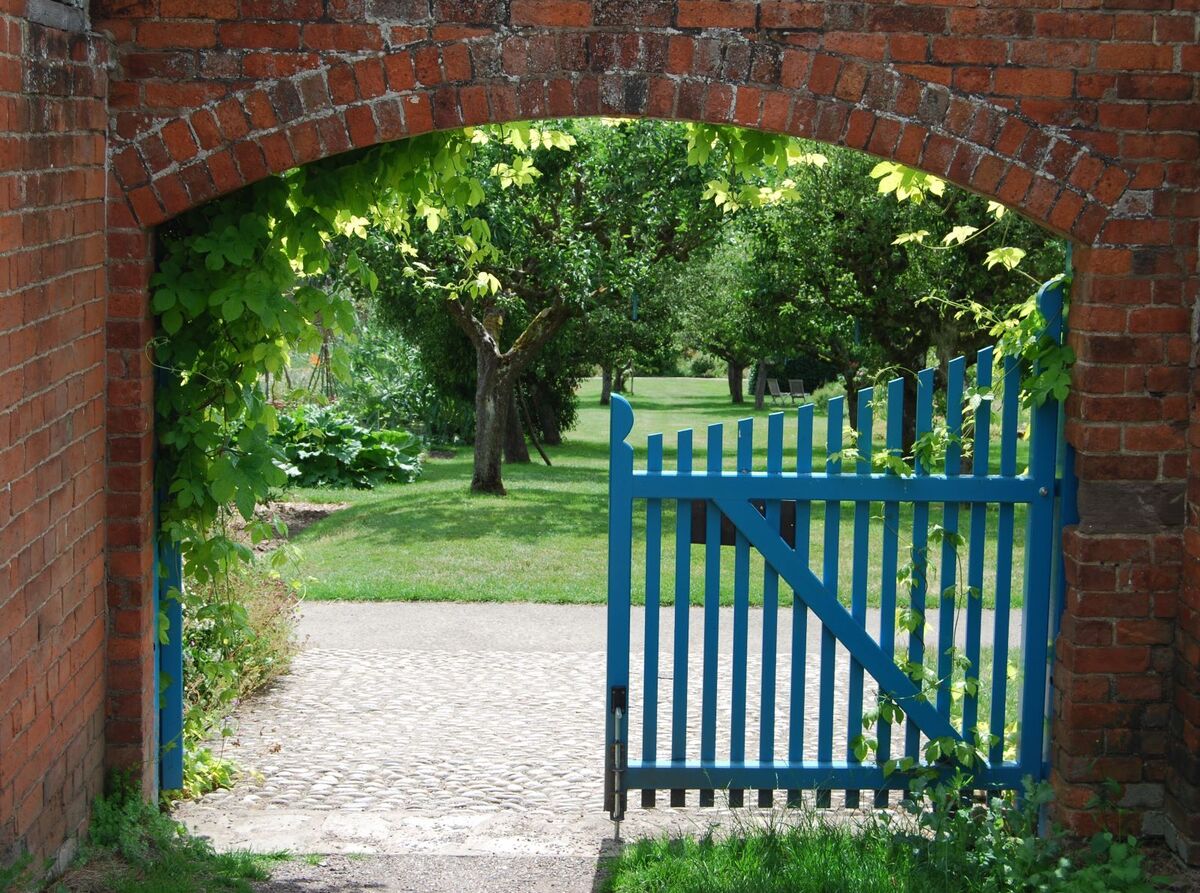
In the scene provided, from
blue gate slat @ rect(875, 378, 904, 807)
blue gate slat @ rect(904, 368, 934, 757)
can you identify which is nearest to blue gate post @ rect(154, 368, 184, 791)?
blue gate slat @ rect(875, 378, 904, 807)

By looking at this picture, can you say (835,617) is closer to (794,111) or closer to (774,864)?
(774,864)

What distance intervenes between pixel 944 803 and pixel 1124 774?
68 centimetres

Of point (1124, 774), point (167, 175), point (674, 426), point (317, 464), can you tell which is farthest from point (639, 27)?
point (674, 426)

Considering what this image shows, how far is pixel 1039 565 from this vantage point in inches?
214

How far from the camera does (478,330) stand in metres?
16.3

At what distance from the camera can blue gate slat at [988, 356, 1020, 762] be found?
546cm

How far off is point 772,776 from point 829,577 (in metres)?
0.81

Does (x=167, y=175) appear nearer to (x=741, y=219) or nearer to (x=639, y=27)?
(x=639, y=27)

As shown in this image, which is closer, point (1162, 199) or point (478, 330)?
point (1162, 199)

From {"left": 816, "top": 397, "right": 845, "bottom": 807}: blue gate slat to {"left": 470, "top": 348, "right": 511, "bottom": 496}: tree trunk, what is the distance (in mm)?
11195

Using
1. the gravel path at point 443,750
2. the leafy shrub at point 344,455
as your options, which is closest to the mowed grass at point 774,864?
the gravel path at point 443,750

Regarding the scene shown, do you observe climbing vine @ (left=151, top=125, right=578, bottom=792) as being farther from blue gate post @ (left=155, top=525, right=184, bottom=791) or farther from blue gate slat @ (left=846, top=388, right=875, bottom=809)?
blue gate slat @ (left=846, top=388, right=875, bottom=809)

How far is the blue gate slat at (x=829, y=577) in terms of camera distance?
5398 mm

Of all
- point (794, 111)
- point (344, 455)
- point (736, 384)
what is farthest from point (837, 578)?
point (736, 384)
